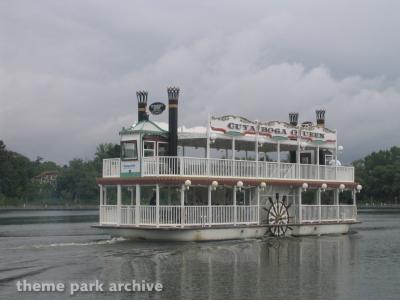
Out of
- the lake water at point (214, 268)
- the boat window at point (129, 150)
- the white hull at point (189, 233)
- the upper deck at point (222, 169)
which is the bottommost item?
the lake water at point (214, 268)

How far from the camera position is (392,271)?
22.8m

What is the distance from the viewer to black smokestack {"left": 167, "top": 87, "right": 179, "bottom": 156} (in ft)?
102

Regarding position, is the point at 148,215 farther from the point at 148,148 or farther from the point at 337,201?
the point at 337,201

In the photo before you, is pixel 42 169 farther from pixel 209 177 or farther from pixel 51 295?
pixel 51 295

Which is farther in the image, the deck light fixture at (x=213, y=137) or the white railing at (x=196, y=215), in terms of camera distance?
the deck light fixture at (x=213, y=137)

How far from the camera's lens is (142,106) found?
32.7 meters

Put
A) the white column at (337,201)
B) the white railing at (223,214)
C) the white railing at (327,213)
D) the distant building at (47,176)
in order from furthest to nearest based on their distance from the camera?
the distant building at (47,176) → the white column at (337,201) → the white railing at (327,213) → the white railing at (223,214)

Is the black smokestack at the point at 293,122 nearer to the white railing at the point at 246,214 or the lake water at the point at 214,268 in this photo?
the white railing at the point at 246,214

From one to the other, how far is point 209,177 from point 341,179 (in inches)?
427

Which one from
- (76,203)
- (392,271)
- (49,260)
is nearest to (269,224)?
Answer: (392,271)

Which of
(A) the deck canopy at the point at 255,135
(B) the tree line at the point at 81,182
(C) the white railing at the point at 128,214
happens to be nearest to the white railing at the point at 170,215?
(C) the white railing at the point at 128,214

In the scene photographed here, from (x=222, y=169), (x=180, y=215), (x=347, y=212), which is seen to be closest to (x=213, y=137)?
(x=222, y=169)

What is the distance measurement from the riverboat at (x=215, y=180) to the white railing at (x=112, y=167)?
0.05 meters

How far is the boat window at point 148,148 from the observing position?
30875 millimetres
